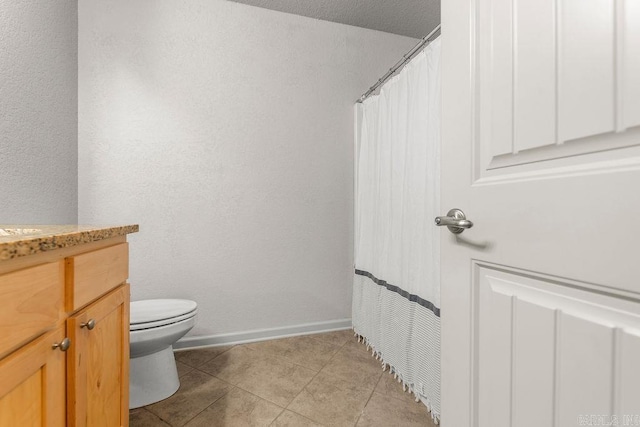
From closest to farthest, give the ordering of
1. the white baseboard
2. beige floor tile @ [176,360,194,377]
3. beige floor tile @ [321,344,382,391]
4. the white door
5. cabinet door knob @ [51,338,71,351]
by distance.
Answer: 1. the white door
2. cabinet door knob @ [51,338,71,351]
3. beige floor tile @ [321,344,382,391]
4. beige floor tile @ [176,360,194,377]
5. the white baseboard

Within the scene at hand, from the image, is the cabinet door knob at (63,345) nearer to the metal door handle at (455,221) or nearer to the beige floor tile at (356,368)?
the metal door handle at (455,221)

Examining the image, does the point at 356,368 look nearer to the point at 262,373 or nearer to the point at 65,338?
the point at 262,373

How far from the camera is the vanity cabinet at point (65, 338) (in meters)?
0.52

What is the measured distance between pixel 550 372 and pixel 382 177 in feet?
4.82

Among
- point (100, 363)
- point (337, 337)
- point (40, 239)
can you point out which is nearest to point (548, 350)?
point (40, 239)

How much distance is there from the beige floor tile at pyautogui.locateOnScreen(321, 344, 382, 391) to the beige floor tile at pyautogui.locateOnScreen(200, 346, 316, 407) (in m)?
0.15

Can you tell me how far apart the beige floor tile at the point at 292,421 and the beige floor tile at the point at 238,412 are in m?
0.03

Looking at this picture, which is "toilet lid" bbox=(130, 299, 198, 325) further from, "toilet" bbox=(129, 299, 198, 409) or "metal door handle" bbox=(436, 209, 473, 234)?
"metal door handle" bbox=(436, 209, 473, 234)

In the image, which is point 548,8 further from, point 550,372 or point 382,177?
point 382,177

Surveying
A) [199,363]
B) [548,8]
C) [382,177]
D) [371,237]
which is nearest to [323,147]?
[382,177]

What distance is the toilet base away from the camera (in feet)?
4.84

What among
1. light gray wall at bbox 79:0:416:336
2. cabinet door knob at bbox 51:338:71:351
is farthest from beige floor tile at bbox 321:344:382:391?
cabinet door knob at bbox 51:338:71:351

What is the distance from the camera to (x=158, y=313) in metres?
1.55

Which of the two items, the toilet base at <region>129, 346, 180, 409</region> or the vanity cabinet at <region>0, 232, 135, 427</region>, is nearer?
the vanity cabinet at <region>0, 232, 135, 427</region>
